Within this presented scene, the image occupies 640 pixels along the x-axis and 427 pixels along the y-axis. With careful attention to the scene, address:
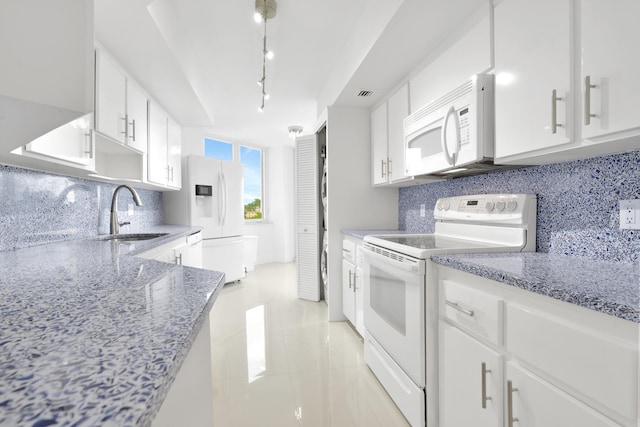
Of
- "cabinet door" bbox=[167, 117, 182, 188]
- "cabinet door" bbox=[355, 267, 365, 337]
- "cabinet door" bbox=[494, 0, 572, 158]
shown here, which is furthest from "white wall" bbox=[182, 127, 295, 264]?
"cabinet door" bbox=[494, 0, 572, 158]

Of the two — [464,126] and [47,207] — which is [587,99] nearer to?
[464,126]

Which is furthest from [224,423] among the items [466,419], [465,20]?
[465,20]

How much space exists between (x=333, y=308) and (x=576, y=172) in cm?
228

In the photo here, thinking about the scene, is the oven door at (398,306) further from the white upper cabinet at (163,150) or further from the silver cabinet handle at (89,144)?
the white upper cabinet at (163,150)

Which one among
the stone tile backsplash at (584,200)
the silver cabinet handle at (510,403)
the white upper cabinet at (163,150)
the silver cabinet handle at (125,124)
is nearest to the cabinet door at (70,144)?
the silver cabinet handle at (125,124)

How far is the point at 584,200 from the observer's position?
133cm

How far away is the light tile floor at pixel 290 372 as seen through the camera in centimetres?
164

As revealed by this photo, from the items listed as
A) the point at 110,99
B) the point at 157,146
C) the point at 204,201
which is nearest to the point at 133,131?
the point at 110,99

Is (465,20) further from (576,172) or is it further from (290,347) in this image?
(290,347)

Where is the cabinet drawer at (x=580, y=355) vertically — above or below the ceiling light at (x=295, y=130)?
below

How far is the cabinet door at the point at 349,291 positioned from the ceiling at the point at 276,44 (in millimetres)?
1593

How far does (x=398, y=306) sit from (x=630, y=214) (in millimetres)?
1040

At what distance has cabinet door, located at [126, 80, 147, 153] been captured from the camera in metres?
2.45

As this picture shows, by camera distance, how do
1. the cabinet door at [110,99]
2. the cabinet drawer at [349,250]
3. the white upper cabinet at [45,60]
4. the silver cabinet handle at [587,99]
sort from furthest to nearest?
1. the cabinet drawer at [349,250]
2. the cabinet door at [110,99]
3. the silver cabinet handle at [587,99]
4. the white upper cabinet at [45,60]
